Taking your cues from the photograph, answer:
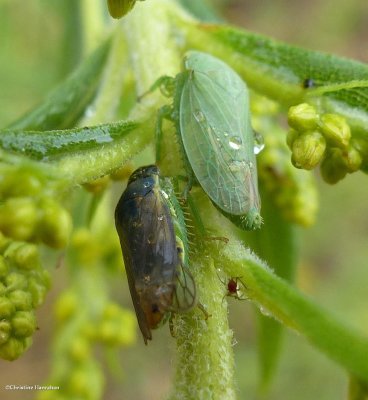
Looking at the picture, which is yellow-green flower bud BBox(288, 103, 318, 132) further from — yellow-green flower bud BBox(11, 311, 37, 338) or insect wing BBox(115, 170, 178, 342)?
yellow-green flower bud BBox(11, 311, 37, 338)

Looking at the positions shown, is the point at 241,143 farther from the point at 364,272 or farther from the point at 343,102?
the point at 364,272

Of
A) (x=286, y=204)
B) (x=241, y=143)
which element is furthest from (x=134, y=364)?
(x=241, y=143)

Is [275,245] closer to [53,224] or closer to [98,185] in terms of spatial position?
[98,185]

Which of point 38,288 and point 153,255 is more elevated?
point 153,255

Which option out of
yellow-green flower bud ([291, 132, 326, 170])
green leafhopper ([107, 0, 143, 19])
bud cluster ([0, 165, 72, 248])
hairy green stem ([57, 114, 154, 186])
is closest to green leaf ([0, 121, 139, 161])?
hairy green stem ([57, 114, 154, 186])

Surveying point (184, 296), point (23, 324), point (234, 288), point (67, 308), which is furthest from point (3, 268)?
point (67, 308)
